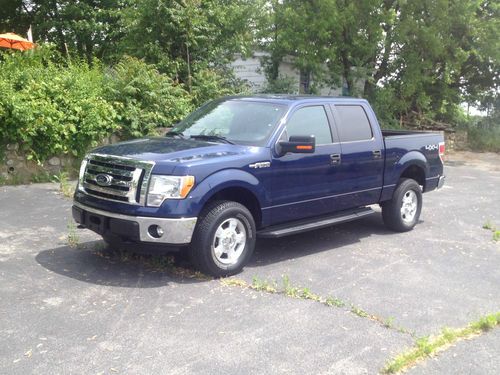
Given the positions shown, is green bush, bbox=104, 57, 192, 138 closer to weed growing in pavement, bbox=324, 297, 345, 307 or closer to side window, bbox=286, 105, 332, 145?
side window, bbox=286, 105, 332, 145

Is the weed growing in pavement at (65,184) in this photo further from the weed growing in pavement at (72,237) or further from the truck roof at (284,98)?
the truck roof at (284,98)

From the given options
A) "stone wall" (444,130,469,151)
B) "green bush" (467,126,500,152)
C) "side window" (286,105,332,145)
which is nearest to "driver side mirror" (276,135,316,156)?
"side window" (286,105,332,145)

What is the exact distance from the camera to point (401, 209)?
7.94 meters

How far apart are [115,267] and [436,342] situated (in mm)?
3280

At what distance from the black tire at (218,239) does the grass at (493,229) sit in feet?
12.9

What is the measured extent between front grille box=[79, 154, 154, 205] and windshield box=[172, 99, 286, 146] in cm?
117

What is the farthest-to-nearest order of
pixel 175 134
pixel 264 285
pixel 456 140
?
pixel 456 140, pixel 175 134, pixel 264 285

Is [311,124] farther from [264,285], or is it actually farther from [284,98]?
[264,285]

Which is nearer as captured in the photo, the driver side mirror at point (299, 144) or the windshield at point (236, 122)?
the driver side mirror at point (299, 144)

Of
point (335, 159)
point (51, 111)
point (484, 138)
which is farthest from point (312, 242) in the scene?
point (484, 138)

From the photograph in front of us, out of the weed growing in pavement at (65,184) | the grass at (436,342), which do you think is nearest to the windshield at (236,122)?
the grass at (436,342)

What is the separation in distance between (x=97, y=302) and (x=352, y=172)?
356cm

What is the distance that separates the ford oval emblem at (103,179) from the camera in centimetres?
552

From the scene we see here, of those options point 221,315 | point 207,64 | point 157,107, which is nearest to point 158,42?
point 207,64
